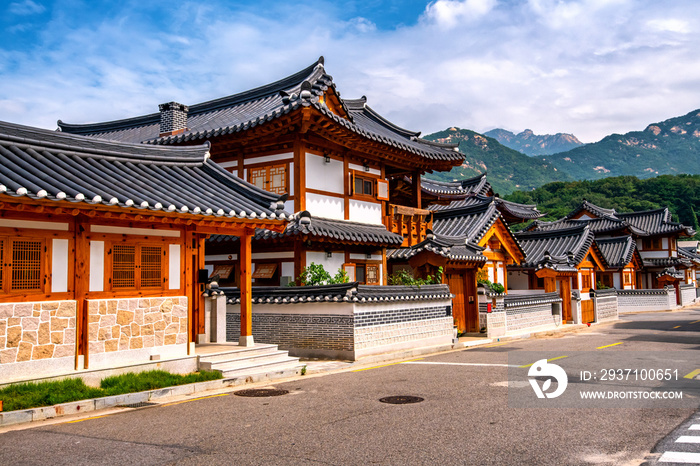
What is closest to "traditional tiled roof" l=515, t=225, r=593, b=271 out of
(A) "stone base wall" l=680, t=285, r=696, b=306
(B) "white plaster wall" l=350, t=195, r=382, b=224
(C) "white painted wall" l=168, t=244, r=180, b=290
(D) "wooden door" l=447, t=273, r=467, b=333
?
(D) "wooden door" l=447, t=273, r=467, b=333

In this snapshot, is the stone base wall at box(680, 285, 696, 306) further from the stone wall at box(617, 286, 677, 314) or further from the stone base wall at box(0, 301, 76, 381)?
the stone base wall at box(0, 301, 76, 381)

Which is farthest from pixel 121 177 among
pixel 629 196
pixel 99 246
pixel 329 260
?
pixel 629 196

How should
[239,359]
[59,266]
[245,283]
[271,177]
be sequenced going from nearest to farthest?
[59,266]
[239,359]
[245,283]
[271,177]

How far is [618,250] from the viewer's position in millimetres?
47906

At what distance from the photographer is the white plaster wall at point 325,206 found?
768 inches

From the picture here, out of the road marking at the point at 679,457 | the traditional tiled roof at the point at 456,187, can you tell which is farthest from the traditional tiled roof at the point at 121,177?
the traditional tiled roof at the point at 456,187

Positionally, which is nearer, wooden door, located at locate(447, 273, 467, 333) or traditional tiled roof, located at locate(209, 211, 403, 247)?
traditional tiled roof, located at locate(209, 211, 403, 247)

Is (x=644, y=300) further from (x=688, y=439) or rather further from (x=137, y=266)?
(x=137, y=266)

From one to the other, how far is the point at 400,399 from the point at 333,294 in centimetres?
629

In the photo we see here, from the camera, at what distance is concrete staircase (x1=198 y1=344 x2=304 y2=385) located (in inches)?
502

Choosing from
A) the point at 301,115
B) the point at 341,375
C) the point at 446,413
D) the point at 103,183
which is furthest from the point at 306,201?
the point at 446,413

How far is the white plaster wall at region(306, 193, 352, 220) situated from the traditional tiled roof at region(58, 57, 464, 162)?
2567 millimetres

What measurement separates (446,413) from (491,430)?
126 centimetres

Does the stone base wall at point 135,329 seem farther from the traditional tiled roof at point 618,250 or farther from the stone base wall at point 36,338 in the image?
the traditional tiled roof at point 618,250
